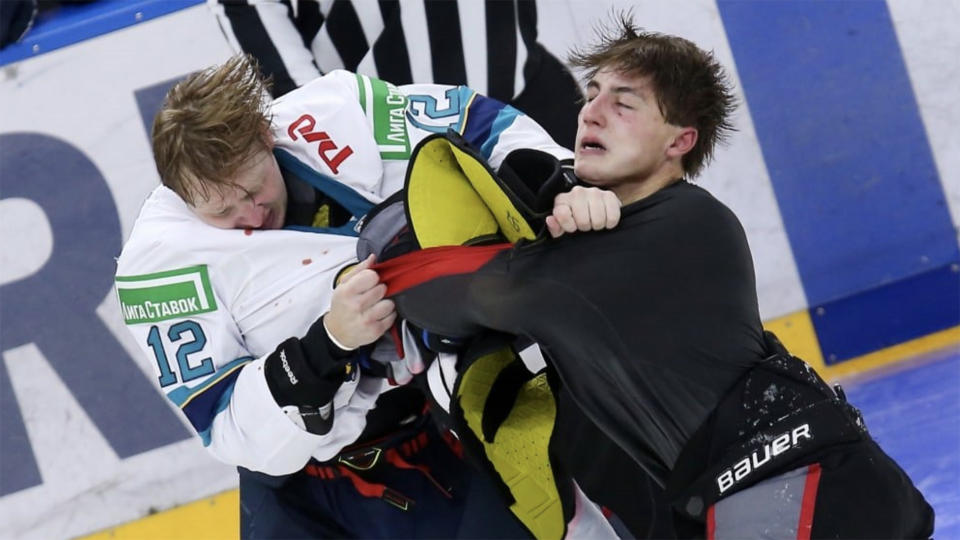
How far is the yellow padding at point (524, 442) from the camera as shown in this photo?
1.75 m

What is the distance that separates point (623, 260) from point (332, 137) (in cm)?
67

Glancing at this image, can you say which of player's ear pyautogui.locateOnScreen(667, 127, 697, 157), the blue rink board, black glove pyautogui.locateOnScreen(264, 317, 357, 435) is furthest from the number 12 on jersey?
the blue rink board

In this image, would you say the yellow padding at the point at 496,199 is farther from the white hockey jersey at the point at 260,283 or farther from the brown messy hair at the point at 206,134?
the brown messy hair at the point at 206,134

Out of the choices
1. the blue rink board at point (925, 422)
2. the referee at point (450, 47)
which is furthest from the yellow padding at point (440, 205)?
the referee at point (450, 47)

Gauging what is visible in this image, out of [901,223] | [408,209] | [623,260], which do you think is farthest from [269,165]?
[901,223]

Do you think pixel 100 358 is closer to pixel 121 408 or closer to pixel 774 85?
pixel 121 408

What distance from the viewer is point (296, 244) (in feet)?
6.31

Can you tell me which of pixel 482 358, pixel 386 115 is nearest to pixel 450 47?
pixel 386 115

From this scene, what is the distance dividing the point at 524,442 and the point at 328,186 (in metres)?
0.53

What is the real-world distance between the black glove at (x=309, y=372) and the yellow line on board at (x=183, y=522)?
138cm

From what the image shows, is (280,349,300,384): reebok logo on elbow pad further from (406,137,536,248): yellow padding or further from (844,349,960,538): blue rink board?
(844,349,960,538): blue rink board

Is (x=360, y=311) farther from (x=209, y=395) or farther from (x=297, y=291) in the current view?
(x=209, y=395)

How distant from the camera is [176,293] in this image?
1882mm

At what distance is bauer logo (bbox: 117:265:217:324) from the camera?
6.18 ft
